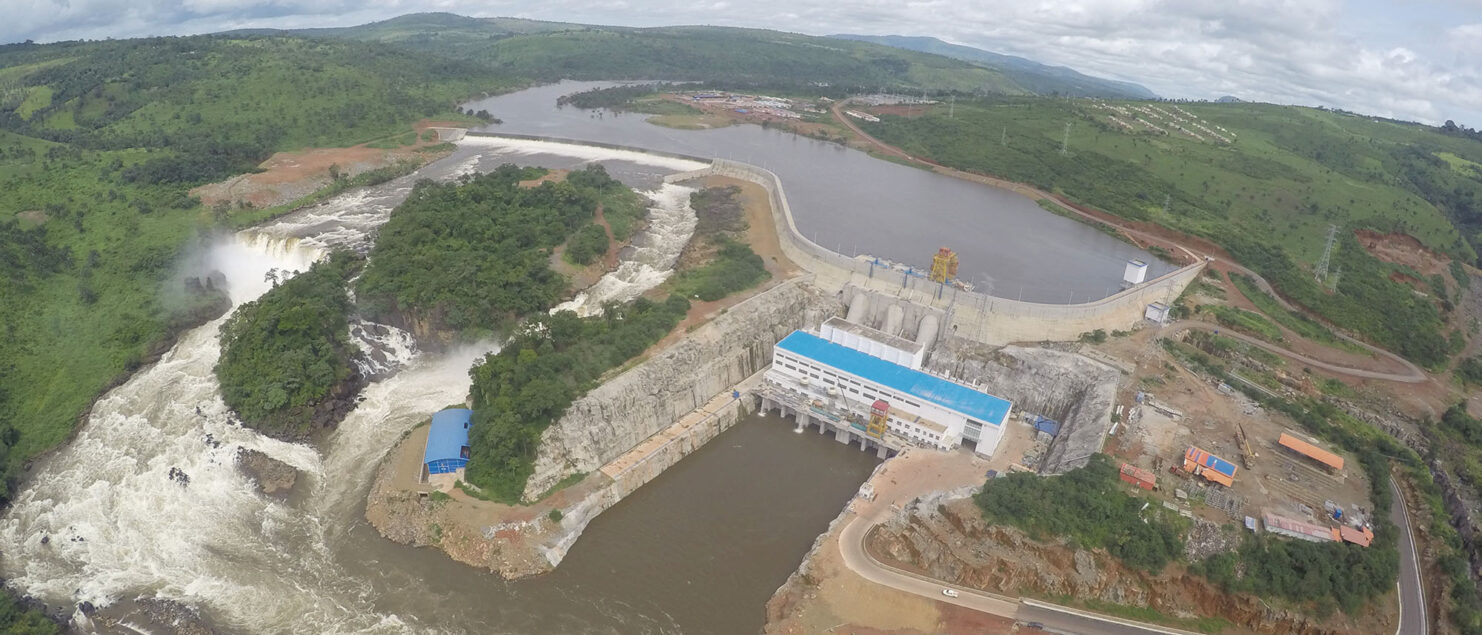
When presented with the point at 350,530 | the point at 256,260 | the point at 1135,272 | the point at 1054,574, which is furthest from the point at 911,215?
the point at 256,260

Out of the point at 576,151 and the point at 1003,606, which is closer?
the point at 1003,606

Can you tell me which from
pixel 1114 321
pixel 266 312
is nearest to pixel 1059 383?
pixel 1114 321

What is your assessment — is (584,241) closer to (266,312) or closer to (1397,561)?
(266,312)

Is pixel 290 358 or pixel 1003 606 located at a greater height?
pixel 290 358

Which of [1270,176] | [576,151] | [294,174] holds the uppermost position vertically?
[1270,176]

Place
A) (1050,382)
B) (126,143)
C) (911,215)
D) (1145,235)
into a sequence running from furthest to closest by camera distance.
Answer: (126,143) < (911,215) < (1145,235) < (1050,382)

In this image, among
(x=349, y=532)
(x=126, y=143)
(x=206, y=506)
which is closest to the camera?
(x=349, y=532)

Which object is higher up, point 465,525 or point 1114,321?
point 1114,321

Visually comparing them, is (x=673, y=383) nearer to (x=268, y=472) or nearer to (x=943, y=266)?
(x=268, y=472)

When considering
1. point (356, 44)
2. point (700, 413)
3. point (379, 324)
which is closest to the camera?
point (700, 413)
